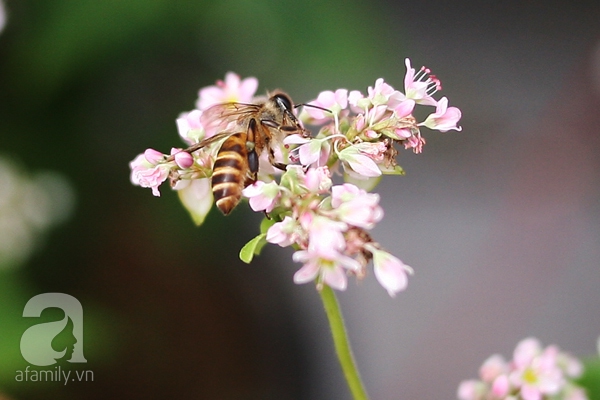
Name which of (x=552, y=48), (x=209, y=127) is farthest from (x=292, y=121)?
(x=552, y=48)

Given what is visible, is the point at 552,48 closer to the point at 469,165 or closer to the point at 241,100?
the point at 469,165

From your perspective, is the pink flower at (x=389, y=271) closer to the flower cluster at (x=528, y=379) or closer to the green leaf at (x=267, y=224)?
the green leaf at (x=267, y=224)

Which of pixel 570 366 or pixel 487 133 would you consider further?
pixel 487 133

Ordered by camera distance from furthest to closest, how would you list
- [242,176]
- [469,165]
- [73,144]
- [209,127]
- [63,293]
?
[469,165]
[73,144]
[63,293]
[209,127]
[242,176]

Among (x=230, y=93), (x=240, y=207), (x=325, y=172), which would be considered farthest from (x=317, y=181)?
(x=240, y=207)
